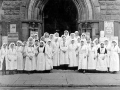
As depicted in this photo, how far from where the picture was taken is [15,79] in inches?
423

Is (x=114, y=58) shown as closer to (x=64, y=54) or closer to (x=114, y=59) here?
(x=114, y=59)

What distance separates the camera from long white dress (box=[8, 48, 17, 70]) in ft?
41.3

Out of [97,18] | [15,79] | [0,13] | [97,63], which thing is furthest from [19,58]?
[97,18]

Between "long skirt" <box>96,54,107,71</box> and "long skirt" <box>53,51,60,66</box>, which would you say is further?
"long skirt" <box>53,51,60,66</box>

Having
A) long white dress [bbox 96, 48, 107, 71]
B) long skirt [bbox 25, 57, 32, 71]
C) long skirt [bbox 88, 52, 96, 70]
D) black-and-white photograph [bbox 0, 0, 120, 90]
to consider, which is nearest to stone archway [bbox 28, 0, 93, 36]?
black-and-white photograph [bbox 0, 0, 120, 90]

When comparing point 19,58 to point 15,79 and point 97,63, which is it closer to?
point 15,79

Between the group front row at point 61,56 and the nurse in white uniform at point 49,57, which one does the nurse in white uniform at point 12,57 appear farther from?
the nurse in white uniform at point 49,57

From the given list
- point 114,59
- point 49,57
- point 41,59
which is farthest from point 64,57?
point 114,59

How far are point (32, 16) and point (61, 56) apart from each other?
2948mm

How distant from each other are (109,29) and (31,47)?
15.0 feet

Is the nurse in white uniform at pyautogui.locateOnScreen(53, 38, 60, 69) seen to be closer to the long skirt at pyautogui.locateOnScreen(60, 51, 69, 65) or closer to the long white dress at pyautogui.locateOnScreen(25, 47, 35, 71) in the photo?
the long skirt at pyautogui.locateOnScreen(60, 51, 69, 65)

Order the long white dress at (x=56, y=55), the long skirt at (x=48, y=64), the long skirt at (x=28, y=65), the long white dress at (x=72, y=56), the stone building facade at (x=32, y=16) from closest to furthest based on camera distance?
1. the long skirt at (x=28, y=65)
2. the long skirt at (x=48, y=64)
3. the long white dress at (x=72, y=56)
4. the long white dress at (x=56, y=55)
5. the stone building facade at (x=32, y=16)

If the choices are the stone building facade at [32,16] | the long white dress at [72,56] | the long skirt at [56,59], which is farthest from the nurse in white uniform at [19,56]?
the long white dress at [72,56]

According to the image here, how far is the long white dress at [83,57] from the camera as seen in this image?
41.7ft
